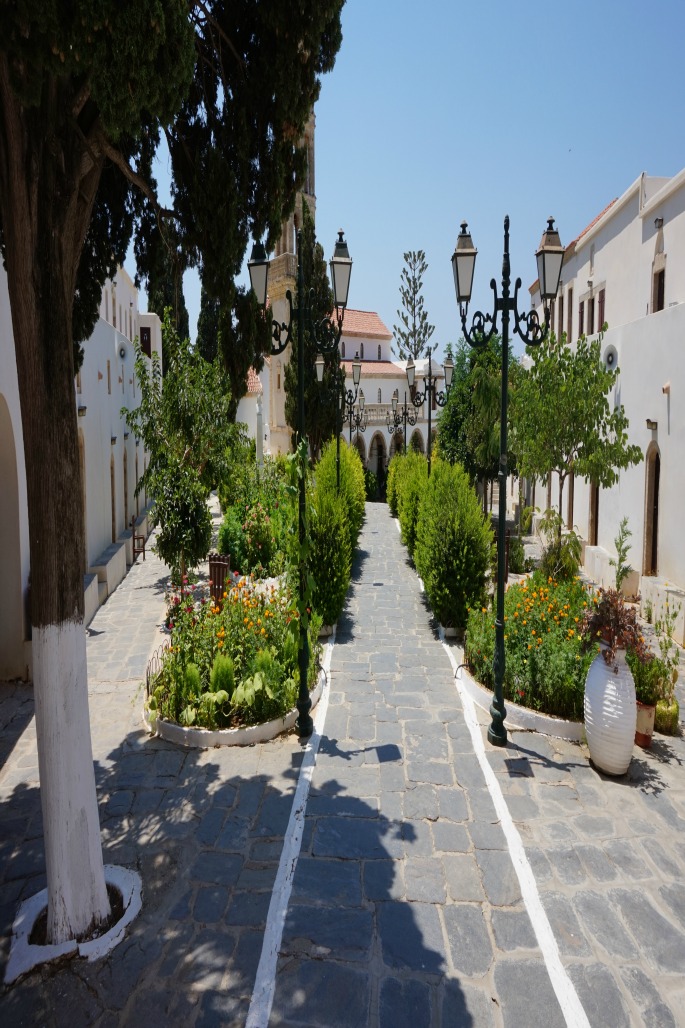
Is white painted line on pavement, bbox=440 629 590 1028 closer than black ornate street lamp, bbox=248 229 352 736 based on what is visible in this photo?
Yes

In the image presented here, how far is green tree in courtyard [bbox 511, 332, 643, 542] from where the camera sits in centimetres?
1174

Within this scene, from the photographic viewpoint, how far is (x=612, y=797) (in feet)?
19.3

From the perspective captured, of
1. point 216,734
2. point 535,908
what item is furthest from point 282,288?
point 535,908

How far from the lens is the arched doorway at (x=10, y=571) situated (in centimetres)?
816

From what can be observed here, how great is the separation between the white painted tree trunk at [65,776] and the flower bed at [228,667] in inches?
107

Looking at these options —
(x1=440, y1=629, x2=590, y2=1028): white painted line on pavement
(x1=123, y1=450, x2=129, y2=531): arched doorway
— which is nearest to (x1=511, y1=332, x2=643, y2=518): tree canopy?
(x1=440, y1=629, x2=590, y2=1028): white painted line on pavement

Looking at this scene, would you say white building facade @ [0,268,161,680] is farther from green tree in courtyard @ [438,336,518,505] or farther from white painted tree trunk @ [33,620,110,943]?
green tree in courtyard @ [438,336,518,505]

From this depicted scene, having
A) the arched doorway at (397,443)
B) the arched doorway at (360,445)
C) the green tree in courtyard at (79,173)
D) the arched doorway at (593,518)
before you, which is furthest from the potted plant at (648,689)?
the arched doorway at (397,443)

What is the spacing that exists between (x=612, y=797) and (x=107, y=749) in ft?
15.7

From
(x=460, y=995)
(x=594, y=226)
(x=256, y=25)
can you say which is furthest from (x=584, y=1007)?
(x=594, y=226)

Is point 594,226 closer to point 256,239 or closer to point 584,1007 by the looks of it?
point 256,239

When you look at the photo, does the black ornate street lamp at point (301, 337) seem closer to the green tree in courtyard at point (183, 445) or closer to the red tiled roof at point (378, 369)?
the green tree in courtyard at point (183, 445)

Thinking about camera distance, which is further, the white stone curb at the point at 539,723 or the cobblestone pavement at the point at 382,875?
the white stone curb at the point at 539,723

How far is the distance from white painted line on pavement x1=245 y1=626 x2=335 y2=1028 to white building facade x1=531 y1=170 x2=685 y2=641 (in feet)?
22.0
